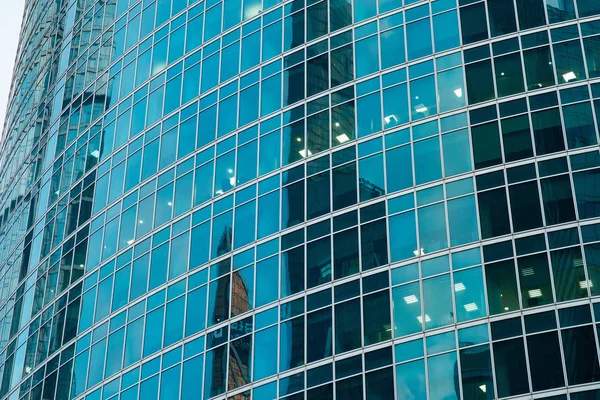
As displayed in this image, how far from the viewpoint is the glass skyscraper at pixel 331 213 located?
1866 inches

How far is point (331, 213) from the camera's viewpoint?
53.5 metres

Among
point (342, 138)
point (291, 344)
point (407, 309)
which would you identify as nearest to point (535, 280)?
point (407, 309)

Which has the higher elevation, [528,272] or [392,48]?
[392,48]

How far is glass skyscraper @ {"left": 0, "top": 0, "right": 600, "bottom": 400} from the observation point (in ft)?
156

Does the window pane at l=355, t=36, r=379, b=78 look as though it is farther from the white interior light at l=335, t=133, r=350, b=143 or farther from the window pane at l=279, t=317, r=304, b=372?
the window pane at l=279, t=317, r=304, b=372

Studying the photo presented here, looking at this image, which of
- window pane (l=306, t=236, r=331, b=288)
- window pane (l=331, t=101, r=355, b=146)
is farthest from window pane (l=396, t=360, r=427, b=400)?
window pane (l=331, t=101, r=355, b=146)

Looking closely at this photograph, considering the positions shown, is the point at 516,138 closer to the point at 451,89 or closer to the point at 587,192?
the point at 587,192

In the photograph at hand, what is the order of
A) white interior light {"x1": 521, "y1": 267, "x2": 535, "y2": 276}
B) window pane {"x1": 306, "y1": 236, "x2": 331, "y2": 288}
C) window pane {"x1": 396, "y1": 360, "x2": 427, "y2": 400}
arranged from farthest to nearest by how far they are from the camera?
window pane {"x1": 306, "y1": 236, "x2": 331, "y2": 288}, white interior light {"x1": 521, "y1": 267, "x2": 535, "y2": 276}, window pane {"x1": 396, "y1": 360, "x2": 427, "y2": 400}

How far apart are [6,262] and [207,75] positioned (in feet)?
79.9

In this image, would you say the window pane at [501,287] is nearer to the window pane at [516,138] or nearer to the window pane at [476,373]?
the window pane at [476,373]

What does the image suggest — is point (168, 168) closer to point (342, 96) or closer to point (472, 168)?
point (342, 96)

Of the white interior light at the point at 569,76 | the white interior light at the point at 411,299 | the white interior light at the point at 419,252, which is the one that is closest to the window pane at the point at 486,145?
the white interior light at the point at 569,76

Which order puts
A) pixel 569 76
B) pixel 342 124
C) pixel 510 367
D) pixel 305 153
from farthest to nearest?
pixel 305 153
pixel 342 124
pixel 569 76
pixel 510 367

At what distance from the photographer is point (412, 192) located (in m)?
51.5
